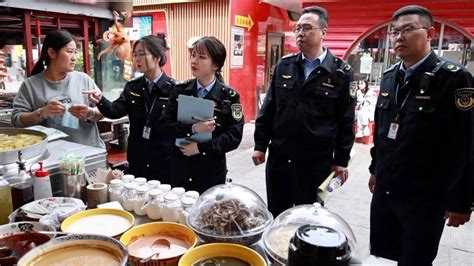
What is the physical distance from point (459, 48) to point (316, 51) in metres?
5.92

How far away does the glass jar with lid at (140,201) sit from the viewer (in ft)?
4.44

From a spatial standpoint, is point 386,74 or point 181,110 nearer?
point 181,110

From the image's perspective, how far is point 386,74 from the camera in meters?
2.09

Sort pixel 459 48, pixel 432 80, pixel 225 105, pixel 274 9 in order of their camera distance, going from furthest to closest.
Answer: pixel 274 9 < pixel 459 48 < pixel 225 105 < pixel 432 80

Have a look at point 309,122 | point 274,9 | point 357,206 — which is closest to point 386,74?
point 309,122

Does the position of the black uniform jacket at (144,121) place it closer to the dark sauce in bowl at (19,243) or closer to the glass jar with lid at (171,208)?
the glass jar with lid at (171,208)

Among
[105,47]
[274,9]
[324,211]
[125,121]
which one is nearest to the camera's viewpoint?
[324,211]

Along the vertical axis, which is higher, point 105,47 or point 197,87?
point 105,47

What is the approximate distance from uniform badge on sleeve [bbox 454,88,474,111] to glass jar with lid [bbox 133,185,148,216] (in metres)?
1.52

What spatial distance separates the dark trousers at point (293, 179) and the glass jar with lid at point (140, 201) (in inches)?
43.3

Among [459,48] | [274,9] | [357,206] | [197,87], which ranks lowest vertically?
[357,206]

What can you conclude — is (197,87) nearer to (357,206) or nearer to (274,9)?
(357,206)

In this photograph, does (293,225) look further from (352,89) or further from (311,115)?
(352,89)

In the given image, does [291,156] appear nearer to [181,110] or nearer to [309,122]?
[309,122]
